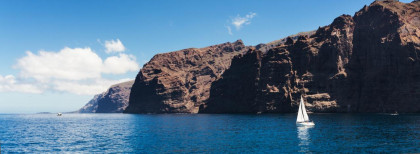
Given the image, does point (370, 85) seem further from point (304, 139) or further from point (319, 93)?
point (304, 139)

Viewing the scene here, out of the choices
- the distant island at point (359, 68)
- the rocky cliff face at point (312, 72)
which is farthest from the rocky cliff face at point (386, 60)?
the rocky cliff face at point (312, 72)

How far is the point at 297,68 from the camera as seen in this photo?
19750 cm

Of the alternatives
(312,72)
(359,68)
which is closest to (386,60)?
(359,68)

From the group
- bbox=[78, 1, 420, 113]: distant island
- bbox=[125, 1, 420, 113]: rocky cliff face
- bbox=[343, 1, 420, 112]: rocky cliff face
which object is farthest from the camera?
bbox=[125, 1, 420, 113]: rocky cliff face

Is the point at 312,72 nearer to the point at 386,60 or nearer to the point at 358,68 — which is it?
the point at 358,68

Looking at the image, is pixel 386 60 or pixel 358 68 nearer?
pixel 386 60

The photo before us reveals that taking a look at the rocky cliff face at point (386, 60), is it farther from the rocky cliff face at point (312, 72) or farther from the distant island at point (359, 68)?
the rocky cliff face at point (312, 72)

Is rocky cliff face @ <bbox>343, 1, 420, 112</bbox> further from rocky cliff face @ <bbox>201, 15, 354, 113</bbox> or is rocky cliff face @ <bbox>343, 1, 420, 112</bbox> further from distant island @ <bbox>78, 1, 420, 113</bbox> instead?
rocky cliff face @ <bbox>201, 15, 354, 113</bbox>

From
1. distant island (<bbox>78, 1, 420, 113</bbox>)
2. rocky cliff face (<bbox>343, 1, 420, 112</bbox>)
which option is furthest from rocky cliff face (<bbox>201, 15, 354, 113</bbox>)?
rocky cliff face (<bbox>343, 1, 420, 112</bbox>)

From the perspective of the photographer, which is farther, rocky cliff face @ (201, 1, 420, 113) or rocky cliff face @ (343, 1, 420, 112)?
rocky cliff face @ (201, 1, 420, 113)

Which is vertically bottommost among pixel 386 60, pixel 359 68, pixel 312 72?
pixel 312 72

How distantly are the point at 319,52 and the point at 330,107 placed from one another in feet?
115

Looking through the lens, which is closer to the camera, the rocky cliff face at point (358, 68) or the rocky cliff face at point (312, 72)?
the rocky cliff face at point (358, 68)

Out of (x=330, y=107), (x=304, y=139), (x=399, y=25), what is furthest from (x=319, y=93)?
(x=304, y=139)
